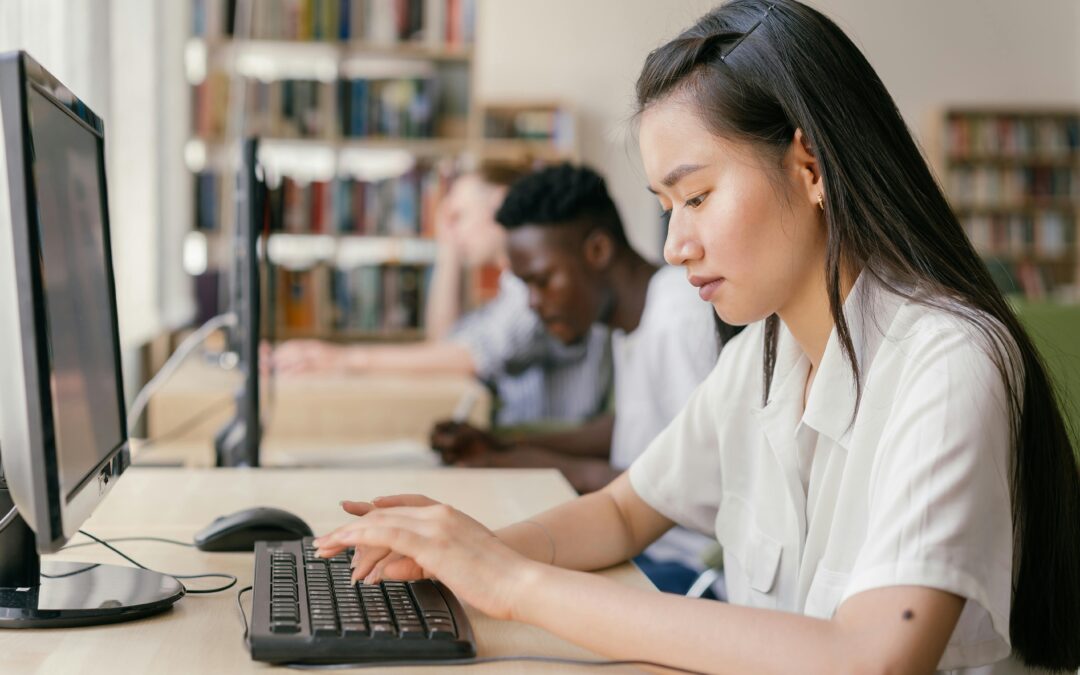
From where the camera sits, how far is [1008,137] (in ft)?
21.2

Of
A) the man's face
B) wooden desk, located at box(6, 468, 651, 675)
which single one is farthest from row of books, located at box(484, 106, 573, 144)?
wooden desk, located at box(6, 468, 651, 675)

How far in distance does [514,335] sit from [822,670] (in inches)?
102

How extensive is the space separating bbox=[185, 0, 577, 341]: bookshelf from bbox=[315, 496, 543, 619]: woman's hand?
3385 millimetres

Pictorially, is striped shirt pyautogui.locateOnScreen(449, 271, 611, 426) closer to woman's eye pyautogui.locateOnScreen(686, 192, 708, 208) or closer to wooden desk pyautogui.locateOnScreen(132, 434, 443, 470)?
wooden desk pyautogui.locateOnScreen(132, 434, 443, 470)

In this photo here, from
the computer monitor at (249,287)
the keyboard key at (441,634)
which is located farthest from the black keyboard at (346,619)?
the computer monitor at (249,287)

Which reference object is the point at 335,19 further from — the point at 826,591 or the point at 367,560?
the point at 826,591

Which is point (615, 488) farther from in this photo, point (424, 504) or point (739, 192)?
point (739, 192)

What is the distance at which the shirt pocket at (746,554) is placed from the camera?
114cm

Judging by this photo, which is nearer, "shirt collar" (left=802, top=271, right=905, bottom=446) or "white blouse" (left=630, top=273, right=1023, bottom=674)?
"white blouse" (left=630, top=273, right=1023, bottom=674)

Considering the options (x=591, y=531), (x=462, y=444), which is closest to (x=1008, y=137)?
(x=462, y=444)

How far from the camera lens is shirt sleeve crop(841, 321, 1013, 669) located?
0.77 m

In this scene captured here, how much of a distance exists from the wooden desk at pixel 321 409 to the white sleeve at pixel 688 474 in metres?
1.50

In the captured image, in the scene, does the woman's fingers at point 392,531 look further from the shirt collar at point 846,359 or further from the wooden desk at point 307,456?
the wooden desk at point 307,456

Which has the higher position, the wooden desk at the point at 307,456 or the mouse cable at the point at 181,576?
the mouse cable at the point at 181,576
